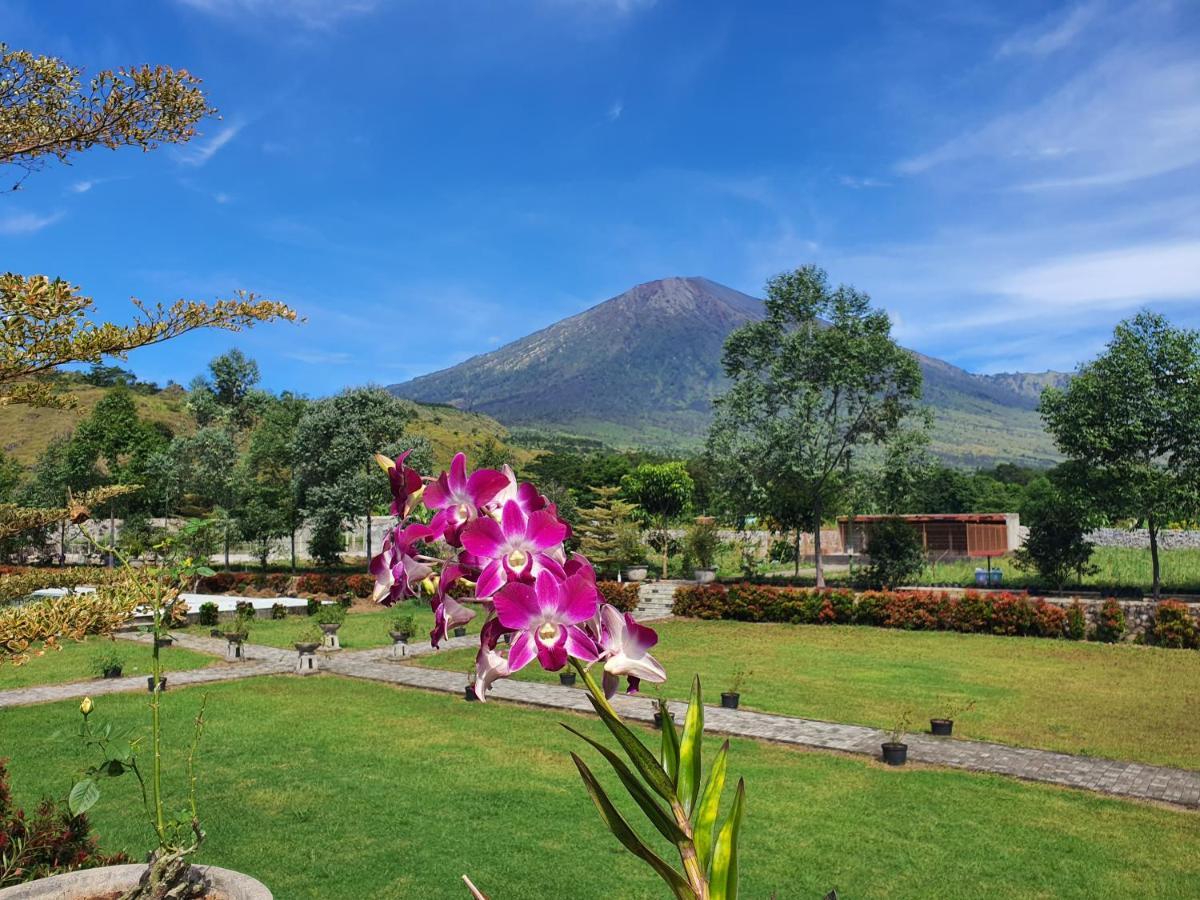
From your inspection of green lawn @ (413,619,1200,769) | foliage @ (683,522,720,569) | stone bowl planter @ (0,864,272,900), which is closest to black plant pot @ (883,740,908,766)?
green lawn @ (413,619,1200,769)

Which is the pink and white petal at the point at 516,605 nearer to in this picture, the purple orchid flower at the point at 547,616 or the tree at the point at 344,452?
the purple orchid flower at the point at 547,616

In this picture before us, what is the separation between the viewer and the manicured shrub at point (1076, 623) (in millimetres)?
17750

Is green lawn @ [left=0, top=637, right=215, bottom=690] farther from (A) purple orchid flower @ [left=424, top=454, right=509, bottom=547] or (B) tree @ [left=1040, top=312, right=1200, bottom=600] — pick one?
(B) tree @ [left=1040, top=312, right=1200, bottom=600]

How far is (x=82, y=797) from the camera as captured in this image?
3.26 m

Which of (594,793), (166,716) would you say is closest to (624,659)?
(594,793)

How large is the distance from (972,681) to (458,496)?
566 inches

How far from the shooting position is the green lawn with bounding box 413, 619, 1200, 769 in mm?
10320

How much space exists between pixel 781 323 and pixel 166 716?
21693mm

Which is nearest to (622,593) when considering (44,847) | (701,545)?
(701,545)

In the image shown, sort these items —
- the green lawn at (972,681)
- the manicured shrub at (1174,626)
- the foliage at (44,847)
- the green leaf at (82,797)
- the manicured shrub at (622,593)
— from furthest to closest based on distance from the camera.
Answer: the manicured shrub at (622,593)
the manicured shrub at (1174,626)
the green lawn at (972,681)
the foliage at (44,847)
the green leaf at (82,797)

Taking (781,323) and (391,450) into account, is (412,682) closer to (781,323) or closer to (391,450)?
(391,450)

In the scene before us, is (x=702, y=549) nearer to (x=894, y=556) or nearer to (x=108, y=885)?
(x=894, y=556)

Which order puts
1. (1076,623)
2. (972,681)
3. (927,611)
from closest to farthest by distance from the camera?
(972,681) → (1076,623) → (927,611)

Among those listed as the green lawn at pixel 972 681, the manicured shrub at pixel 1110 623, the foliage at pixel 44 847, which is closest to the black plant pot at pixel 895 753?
the green lawn at pixel 972 681
